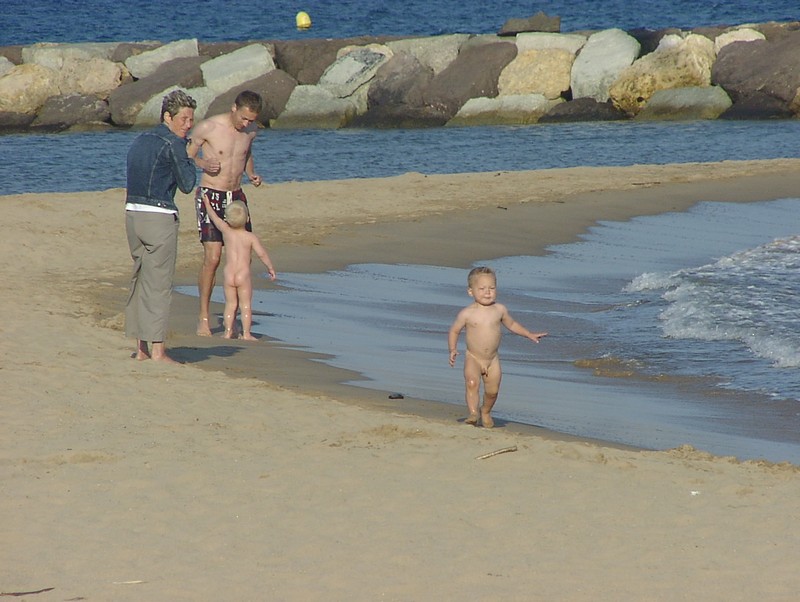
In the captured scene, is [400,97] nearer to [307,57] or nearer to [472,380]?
[307,57]

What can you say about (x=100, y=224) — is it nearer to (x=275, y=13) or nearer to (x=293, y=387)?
(x=293, y=387)

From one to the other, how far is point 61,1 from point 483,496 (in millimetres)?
78706

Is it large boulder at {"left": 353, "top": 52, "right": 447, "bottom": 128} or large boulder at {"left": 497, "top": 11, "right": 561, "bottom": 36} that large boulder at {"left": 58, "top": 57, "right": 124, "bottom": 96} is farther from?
large boulder at {"left": 497, "top": 11, "right": 561, "bottom": 36}

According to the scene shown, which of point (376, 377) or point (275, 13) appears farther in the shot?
point (275, 13)

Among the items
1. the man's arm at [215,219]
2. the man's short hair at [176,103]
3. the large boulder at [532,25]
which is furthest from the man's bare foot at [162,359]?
the large boulder at [532,25]

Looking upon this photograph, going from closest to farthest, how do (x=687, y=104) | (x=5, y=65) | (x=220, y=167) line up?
(x=220, y=167) → (x=687, y=104) → (x=5, y=65)

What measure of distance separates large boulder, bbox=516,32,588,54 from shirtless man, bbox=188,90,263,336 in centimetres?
2321

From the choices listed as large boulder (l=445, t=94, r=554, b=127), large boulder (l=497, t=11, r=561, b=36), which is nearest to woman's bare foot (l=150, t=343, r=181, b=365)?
large boulder (l=445, t=94, r=554, b=127)

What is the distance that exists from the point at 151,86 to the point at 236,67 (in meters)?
2.33

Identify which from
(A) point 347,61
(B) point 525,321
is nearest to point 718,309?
(B) point 525,321

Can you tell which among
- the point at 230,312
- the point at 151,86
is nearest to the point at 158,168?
the point at 230,312

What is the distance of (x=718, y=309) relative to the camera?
10.5 metres

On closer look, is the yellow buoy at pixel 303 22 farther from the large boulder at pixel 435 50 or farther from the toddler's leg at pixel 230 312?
the toddler's leg at pixel 230 312

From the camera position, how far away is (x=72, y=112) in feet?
105
